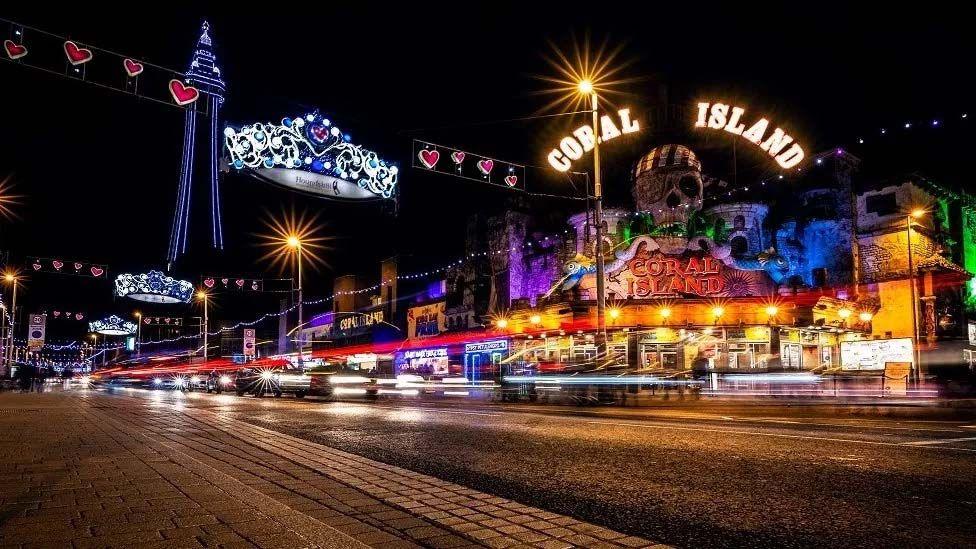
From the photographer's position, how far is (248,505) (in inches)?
186

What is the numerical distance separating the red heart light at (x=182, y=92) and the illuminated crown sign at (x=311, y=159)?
3.94 meters

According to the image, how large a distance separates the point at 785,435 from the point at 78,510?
885cm

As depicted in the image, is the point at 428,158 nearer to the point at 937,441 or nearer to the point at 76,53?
the point at 76,53

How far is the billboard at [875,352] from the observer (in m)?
31.9

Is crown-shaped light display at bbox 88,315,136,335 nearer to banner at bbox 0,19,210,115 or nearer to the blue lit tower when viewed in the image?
the blue lit tower

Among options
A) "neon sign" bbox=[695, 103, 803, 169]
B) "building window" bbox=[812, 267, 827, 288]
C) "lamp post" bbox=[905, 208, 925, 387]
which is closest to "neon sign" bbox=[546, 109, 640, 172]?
"neon sign" bbox=[695, 103, 803, 169]

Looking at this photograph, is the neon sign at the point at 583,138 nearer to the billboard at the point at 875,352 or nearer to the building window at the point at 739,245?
the building window at the point at 739,245

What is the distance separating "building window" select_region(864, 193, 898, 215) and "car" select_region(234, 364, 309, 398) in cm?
3637

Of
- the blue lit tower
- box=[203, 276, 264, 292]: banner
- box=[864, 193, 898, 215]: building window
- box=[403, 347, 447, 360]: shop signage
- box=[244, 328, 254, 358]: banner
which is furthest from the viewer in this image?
box=[403, 347, 447, 360]: shop signage

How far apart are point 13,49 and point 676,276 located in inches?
1312

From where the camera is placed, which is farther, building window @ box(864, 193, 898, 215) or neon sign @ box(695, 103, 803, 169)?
neon sign @ box(695, 103, 803, 169)

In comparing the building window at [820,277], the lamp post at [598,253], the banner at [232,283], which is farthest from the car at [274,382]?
the building window at [820,277]

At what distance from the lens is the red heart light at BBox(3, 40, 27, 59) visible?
1201cm

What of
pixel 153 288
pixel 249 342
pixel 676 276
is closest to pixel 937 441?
pixel 676 276
